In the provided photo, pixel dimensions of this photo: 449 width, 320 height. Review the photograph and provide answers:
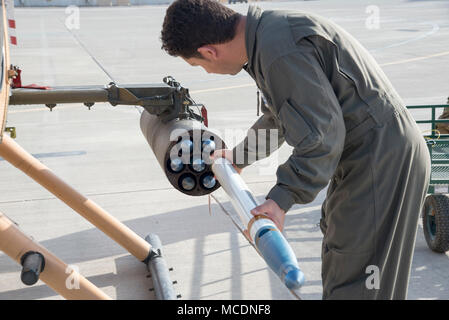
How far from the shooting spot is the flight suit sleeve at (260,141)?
118 inches

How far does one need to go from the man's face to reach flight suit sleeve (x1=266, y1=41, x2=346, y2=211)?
0.71 feet

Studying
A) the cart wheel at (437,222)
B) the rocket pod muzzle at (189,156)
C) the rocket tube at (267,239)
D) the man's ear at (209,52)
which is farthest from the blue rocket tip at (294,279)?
the cart wheel at (437,222)

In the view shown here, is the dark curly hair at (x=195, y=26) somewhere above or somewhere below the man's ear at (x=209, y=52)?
above

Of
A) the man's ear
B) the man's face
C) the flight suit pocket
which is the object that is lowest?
the flight suit pocket

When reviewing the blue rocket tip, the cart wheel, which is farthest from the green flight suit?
the cart wheel

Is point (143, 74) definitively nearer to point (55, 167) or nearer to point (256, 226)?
point (55, 167)

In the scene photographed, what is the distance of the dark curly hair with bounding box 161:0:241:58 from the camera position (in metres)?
2.39

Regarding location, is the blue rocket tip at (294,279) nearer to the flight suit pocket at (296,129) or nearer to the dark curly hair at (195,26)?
the flight suit pocket at (296,129)

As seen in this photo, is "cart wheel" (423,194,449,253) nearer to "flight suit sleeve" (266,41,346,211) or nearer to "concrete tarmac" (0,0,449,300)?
"concrete tarmac" (0,0,449,300)

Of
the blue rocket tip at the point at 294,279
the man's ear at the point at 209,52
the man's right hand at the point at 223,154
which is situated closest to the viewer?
the blue rocket tip at the point at 294,279

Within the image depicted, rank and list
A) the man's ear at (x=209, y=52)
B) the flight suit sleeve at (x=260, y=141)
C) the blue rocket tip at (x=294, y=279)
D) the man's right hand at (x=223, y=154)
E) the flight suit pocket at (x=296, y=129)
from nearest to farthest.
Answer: the blue rocket tip at (x=294, y=279), the flight suit pocket at (x=296, y=129), the man's ear at (x=209, y=52), the man's right hand at (x=223, y=154), the flight suit sleeve at (x=260, y=141)

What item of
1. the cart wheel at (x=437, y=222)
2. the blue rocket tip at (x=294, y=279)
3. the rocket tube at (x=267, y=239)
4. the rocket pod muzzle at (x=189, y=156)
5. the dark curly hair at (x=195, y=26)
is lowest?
the cart wheel at (x=437, y=222)

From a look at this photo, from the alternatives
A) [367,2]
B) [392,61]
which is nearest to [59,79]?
[392,61]

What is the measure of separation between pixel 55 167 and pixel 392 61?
34.6 ft
